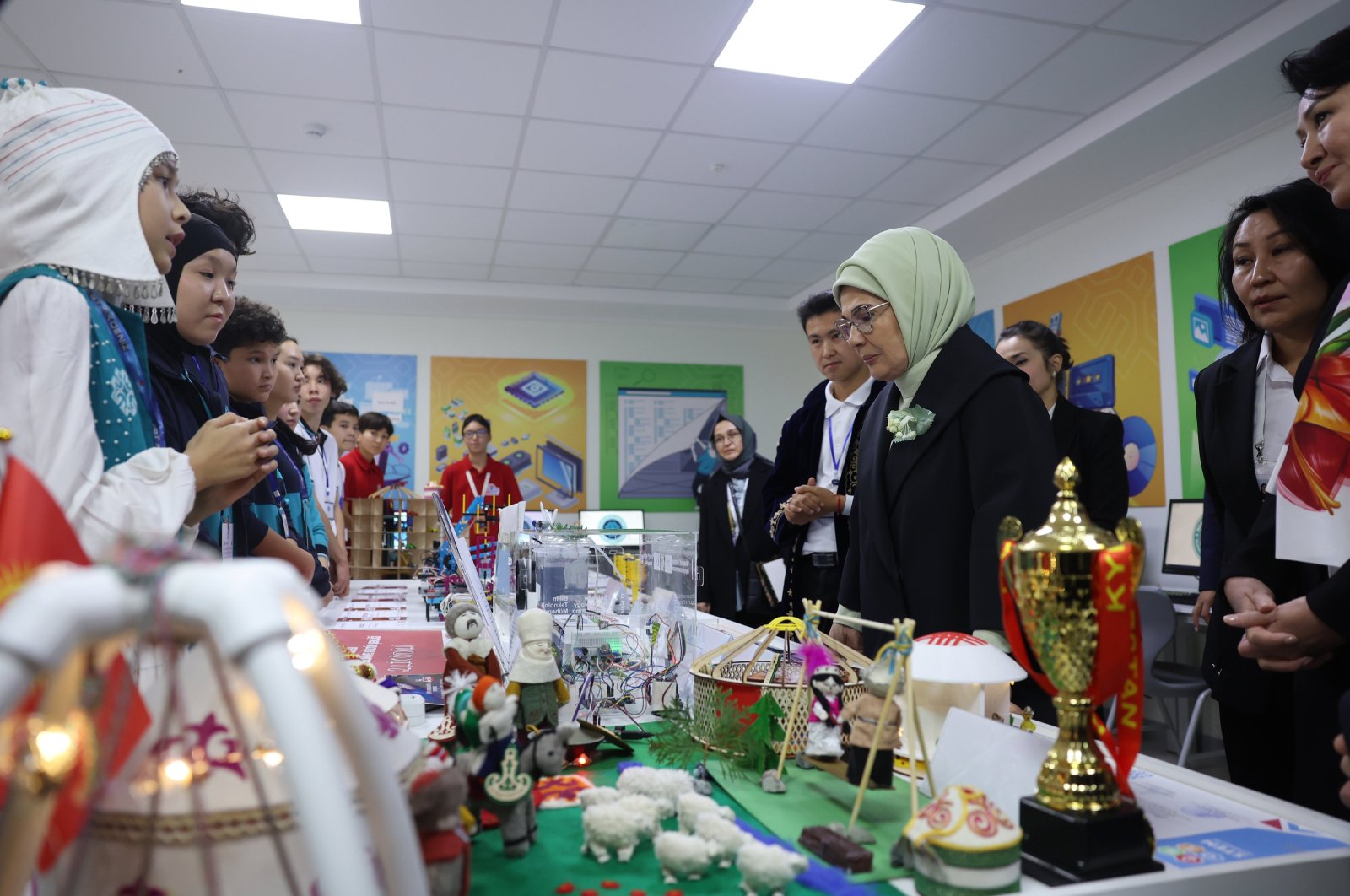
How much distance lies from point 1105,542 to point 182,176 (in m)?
5.68

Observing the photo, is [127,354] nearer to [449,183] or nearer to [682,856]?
[682,856]

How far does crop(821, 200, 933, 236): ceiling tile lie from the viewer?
5.64 m

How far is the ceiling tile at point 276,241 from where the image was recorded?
5.98 meters

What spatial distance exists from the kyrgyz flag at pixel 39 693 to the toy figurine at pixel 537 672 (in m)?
0.56

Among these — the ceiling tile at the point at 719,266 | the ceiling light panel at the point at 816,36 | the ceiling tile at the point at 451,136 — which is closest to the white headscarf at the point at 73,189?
the ceiling light panel at the point at 816,36

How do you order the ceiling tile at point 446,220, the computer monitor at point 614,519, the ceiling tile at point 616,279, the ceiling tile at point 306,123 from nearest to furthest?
the ceiling tile at point 306,123, the ceiling tile at point 446,220, the ceiling tile at point 616,279, the computer monitor at point 614,519

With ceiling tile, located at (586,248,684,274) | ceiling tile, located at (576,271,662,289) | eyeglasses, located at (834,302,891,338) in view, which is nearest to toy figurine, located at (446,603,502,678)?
eyeglasses, located at (834,302,891,338)

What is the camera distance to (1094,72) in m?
3.92

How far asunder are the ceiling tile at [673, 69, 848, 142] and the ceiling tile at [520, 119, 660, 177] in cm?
31

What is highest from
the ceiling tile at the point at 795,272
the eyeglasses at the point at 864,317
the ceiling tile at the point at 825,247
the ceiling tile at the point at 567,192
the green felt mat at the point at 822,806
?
the ceiling tile at the point at 567,192

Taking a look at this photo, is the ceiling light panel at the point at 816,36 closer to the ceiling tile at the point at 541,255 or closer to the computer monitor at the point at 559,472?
the ceiling tile at the point at 541,255

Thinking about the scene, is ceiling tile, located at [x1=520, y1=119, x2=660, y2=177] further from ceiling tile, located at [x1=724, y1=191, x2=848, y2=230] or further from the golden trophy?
the golden trophy

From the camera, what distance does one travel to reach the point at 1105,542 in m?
0.80

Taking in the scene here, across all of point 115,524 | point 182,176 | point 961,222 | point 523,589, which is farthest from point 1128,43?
point 182,176
